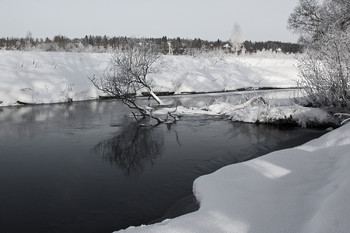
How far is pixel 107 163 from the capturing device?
10125 mm

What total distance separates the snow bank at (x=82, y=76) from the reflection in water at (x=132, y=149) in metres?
13.0

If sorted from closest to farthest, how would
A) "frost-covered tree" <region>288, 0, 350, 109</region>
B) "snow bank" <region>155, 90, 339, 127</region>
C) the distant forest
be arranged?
"frost-covered tree" <region>288, 0, 350, 109</region> → "snow bank" <region>155, 90, 339, 127</region> → the distant forest

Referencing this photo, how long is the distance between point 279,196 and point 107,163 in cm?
629

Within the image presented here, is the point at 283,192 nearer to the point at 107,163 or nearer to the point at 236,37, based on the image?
the point at 107,163

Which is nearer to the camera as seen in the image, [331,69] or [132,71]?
[331,69]

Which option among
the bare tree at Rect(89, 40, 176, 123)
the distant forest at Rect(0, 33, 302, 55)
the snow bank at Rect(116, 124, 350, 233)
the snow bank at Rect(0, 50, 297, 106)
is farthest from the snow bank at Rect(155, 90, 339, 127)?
the snow bank at Rect(0, 50, 297, 106)

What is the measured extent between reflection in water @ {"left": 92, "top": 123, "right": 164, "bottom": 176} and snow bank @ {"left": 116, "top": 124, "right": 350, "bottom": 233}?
3490 mm

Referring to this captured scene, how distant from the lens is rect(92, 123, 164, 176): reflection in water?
10.0 meters

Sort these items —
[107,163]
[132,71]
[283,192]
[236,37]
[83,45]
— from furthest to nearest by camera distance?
[236,37] → [83,45] → [132,71] → [107,163] → [283,192]

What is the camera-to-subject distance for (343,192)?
420cm

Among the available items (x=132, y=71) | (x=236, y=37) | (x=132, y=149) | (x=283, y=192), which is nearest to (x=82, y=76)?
(x=132, y=71)

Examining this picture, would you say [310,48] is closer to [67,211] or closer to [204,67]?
[67,211]

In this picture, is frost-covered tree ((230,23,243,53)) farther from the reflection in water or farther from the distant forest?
the reflection in water

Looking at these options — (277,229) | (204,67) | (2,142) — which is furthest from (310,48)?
(204,67)
